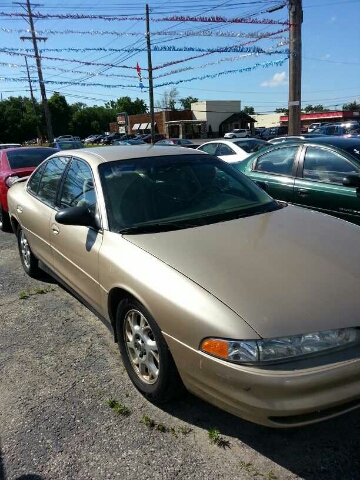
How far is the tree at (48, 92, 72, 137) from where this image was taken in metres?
82.2

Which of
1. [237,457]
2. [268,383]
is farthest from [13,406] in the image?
[268,383]

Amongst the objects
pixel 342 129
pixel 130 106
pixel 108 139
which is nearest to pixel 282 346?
pixel 342 129

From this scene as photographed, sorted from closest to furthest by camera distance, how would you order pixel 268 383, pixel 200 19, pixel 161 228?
1. pixel 268 383
2. pixel 161 228
3. pixel 200 19

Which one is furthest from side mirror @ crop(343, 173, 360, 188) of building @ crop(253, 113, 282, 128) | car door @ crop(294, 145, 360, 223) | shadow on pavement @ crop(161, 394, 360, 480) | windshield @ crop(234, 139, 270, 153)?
building @ crop(253, 113, 282, 128)

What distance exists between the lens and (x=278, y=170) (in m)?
6.17

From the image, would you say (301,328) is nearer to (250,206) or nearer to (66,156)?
(250,206)

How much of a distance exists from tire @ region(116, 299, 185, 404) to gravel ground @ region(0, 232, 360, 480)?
0.13 meters

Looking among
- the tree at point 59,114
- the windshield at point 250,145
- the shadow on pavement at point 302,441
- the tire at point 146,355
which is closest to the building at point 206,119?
the tree at point 59,114

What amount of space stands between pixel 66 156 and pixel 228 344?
2.77m

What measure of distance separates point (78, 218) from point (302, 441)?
2.02 metres

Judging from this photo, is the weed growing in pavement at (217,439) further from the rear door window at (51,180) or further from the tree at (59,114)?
the tree at (59,114)

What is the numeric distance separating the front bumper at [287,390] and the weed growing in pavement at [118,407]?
31.0 inches

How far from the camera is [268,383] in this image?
1.96 meters

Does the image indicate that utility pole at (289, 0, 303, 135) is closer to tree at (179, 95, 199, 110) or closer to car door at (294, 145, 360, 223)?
car door at (294, 145, 360, 223)
